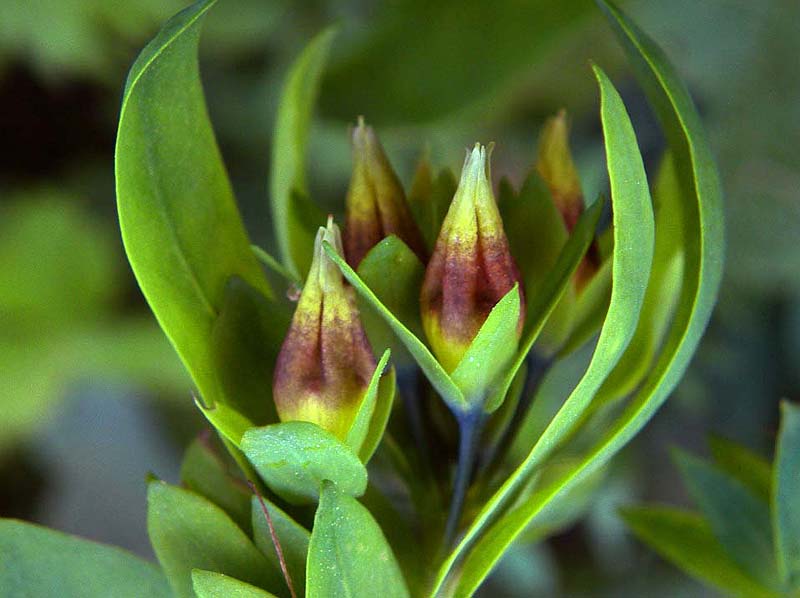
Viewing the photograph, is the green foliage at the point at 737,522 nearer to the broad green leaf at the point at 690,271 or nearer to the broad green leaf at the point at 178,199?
the broad green leaf at the point at 690,271

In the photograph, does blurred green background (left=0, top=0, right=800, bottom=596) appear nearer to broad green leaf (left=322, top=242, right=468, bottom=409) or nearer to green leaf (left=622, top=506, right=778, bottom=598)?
Result: green leaf (left=622, top=506, right=778, bottom=598)

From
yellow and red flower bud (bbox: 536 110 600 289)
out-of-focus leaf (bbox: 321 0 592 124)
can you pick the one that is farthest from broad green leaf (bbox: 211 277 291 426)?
out-of-focus leaf (bbox: 321 0 592 124)

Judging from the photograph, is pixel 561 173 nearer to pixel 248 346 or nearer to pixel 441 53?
pixel 248 346

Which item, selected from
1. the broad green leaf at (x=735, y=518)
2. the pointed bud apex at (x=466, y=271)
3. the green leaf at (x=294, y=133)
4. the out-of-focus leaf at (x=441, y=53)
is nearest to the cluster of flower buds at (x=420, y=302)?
the pointed bud apex at (x=466, y=271)

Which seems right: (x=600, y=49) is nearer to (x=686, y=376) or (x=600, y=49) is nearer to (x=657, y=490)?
(x=686, y=376)

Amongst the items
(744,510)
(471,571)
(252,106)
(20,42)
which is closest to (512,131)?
(252,106)

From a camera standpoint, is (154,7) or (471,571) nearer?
(471,571)

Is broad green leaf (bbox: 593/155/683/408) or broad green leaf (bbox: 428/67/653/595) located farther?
broad green leaf (bbox: 593/155/683/408)
